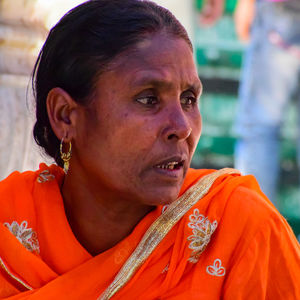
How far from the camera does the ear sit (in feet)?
8.55

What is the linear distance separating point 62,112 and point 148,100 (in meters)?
0.40

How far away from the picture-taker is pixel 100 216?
2.69m

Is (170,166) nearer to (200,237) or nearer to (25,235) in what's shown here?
(200,237)

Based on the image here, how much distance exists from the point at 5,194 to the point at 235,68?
13.9 feet

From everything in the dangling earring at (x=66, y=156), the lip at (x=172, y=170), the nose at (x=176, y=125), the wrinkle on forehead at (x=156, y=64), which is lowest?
the dangling earring at (x=66, y=156)

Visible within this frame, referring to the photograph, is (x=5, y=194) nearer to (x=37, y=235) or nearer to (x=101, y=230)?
(x=37, y=235)

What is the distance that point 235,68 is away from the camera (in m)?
6.67

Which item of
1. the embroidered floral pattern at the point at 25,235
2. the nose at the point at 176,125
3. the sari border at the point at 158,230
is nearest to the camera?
the nose at the point at 176,125

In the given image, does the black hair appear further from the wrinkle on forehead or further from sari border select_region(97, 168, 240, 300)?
Result: sari border select_region(97, 168, 240, 300)

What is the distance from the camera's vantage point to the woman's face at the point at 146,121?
7.88 ft

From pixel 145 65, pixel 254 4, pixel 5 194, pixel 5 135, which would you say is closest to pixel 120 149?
pixel 145 65

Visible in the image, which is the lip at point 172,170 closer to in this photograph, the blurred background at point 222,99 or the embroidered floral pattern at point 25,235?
the embroidered floral pattern at point 25,235

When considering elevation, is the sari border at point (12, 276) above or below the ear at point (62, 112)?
below

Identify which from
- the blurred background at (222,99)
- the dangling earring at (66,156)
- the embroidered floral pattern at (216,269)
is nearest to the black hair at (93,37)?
the dangling earring at (66,156)
